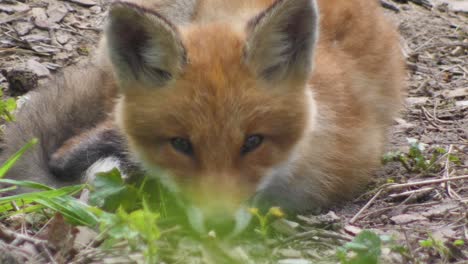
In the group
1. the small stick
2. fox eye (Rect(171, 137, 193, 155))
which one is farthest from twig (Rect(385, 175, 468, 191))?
fox eye (Rect(171, 137, 193, 155))

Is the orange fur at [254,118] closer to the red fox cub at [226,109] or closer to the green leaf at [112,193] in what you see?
the red fox cub at [226,109]

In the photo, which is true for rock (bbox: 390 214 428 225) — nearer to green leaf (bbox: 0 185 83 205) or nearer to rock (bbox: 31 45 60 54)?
green leaf (bbox: 0 185 83 205)

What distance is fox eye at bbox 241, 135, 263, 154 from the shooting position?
4082 mm

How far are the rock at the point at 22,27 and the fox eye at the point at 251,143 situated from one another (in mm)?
4105

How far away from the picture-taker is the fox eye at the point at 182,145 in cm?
407

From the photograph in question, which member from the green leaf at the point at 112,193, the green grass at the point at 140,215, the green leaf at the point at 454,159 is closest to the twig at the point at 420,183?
the green leaf at the point at 454,159

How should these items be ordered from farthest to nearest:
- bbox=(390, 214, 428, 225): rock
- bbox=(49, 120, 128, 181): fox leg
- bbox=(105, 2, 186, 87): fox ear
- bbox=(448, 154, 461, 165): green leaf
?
bbox=(448, 154, 461, 165): green leaf, bbox=(49, 120, 128, 181): fox leg, bbox=(390, 214, 428, 225): rock, bbox=(105, 2, 186, 87): fox ear

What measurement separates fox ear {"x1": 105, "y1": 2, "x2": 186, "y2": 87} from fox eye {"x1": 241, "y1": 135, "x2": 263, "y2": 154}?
537mm

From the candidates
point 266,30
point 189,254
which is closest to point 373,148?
point 266,30

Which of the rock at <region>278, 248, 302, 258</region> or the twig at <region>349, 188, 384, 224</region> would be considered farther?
the twig at <region>349, 188, 384, 224</region>

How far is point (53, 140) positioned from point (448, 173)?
2.68 metres

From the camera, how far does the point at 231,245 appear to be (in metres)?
4.02

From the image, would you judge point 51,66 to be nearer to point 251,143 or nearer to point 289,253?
point 251,143

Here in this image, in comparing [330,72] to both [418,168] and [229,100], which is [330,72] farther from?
[229,100]
